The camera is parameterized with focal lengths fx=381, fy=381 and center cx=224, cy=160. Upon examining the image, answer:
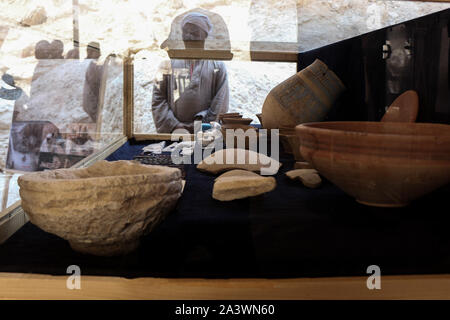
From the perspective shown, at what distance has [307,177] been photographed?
98 cm

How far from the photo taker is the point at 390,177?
0.71 metres

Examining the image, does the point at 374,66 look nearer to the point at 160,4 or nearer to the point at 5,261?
the point at 160,4

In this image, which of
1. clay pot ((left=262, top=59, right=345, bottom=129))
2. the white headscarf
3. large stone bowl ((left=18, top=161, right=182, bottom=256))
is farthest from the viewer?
clay pot ((left=262, top=59, right=345, bottom=129))

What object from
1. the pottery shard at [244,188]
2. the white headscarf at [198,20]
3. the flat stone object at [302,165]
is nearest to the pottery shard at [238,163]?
the flat stone object at [302,165]

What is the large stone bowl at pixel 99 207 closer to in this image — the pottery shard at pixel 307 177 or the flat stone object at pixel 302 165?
the pottery shard at pixel 307 177

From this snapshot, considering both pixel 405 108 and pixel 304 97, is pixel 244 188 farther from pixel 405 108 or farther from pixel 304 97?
pixel 304 97

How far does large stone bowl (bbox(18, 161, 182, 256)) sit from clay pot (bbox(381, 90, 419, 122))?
2.37ft

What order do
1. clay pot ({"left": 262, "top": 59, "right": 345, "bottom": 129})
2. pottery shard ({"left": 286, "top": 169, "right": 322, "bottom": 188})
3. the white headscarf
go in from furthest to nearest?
clay pot ({"left": 262, "top": 59, "right": 345, "bottom": 129})
the white headscarf
pottery shard ({"left": 286, "top": 169, "right": 322, "bottom": 188})

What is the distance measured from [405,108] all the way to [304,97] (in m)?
0.44

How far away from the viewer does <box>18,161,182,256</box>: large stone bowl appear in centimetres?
57

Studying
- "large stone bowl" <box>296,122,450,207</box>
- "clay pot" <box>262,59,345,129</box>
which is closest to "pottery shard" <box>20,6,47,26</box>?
"large stone bowl" <box>296,122,450,207</box>

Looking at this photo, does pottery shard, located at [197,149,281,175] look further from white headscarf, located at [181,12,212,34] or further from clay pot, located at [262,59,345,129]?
white headscarf, located at [181,12,212,34]

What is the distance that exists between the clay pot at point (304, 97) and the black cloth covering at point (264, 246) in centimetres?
72

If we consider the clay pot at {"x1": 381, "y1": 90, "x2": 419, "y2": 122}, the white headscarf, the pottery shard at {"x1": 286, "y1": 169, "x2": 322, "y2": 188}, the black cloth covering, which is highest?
the white headscarf
